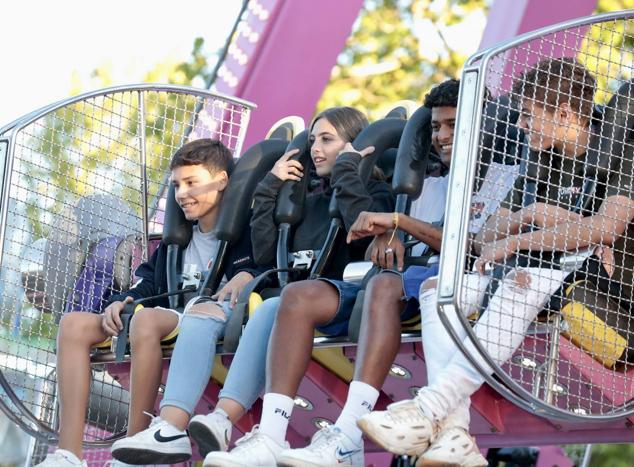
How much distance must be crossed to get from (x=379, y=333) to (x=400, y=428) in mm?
321

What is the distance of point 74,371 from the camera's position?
4219mm

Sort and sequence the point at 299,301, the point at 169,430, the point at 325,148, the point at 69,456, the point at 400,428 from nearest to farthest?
the point at 400,428
the point at 299,301
the point at 169,430
the point at 69,456
the point at 325,148

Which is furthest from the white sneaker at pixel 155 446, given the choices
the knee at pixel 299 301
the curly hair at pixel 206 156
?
the curly hair at pixel 206 156

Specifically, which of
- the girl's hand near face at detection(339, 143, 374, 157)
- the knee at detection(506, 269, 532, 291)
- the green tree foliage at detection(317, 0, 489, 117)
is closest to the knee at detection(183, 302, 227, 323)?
the girl's hand near face at detection(339, 143, 374, 157)

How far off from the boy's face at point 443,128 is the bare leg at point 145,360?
93 cm

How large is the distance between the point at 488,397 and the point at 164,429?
875 mm

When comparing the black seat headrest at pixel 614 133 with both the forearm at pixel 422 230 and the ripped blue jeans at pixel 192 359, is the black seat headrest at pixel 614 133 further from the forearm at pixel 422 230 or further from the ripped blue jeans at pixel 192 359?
the ripped blue jeans at pixel 192 359

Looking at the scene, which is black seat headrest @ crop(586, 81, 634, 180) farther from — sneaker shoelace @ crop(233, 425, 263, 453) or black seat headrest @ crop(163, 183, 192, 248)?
black seat headrest @ crop(163, 183, 192, 248)

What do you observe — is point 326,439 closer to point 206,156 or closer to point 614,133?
point 614,133

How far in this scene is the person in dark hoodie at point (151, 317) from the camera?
403 cm

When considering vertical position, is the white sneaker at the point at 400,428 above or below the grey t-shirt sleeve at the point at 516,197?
below

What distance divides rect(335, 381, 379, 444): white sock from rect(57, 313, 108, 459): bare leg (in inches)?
39.9

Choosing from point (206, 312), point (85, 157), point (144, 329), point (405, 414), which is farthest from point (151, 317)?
point (405, 414)

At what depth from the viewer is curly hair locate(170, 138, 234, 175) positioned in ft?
14.9
